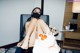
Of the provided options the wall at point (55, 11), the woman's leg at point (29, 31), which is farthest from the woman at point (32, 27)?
the wall at point (55, 11)

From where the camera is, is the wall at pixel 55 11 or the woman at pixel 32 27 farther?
the wall at pixel 55 11

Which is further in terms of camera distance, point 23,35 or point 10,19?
point 10,19

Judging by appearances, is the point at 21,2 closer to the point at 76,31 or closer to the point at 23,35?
the point at 23,35

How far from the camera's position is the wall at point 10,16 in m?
2.65

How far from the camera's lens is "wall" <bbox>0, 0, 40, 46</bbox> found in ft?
8.68

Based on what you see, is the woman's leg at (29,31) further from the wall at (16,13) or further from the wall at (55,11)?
the wall at (55,11)

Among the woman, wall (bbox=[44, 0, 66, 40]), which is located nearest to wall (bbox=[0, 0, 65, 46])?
wall (bbox=[44, 0, 66, 40])

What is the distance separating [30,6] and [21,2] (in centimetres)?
21

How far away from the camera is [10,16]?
2730mm

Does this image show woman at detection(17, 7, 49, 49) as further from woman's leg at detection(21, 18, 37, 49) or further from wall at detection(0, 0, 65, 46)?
wall at detection(0, 0, 65, 46)

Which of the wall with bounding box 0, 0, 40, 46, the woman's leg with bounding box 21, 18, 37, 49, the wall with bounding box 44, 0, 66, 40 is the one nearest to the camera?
the woman's leg with bounding box 21, 18, 37, 49

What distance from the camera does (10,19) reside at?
2.75m

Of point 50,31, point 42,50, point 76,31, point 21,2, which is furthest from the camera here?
point 21,2

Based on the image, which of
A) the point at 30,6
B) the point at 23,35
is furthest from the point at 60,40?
the point at 23,35
